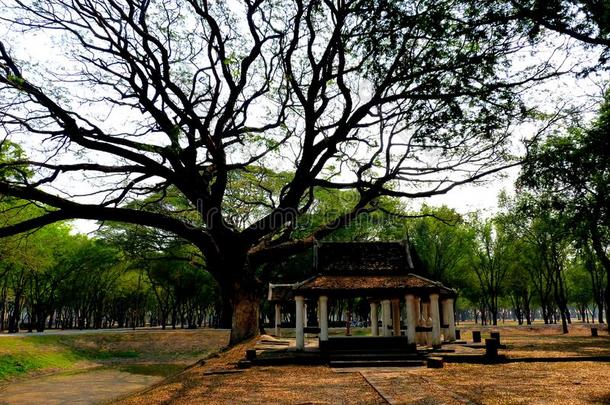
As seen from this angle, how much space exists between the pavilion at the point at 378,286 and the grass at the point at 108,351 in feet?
47.9

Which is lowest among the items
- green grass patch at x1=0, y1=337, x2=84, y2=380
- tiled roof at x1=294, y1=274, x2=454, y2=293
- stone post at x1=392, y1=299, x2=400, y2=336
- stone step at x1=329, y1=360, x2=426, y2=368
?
green grass patch at x1=0, y1=337, x2=84, y2=380

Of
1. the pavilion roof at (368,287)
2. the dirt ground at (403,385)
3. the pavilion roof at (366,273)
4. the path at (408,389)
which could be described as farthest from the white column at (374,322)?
the path at (408,389)

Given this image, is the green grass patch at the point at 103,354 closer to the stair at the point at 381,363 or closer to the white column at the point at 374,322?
the white column at the point at 374,322

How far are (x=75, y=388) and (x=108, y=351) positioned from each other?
15255 millimetres

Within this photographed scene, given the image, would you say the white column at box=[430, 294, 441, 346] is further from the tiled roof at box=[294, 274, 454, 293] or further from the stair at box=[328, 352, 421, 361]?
the stair at box=[328, 352, 421, 361]

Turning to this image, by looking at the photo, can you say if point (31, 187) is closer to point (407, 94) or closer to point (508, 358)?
point (407, 94)

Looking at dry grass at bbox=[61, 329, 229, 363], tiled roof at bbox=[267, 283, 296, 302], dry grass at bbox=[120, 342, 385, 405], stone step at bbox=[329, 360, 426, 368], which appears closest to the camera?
dry grass at bbox=[120, 342, 385, 405]

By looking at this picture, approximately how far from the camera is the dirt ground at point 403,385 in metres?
9.16

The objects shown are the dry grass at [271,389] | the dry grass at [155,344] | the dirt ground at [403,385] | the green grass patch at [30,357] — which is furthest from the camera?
the dry grass at [155,344]

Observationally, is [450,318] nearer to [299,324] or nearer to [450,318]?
[450,318]

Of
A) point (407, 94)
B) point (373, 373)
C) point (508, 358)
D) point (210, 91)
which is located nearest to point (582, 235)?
point (508, 358)

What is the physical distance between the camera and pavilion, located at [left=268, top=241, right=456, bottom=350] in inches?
723

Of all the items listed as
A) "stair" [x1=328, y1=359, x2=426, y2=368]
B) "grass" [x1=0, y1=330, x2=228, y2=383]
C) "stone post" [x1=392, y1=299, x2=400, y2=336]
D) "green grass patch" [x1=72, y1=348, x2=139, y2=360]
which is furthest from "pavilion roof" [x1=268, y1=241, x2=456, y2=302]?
"green grass patch" [x1=72, y1=348, x2=139, y2=360]

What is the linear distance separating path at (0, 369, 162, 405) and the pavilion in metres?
10.2
